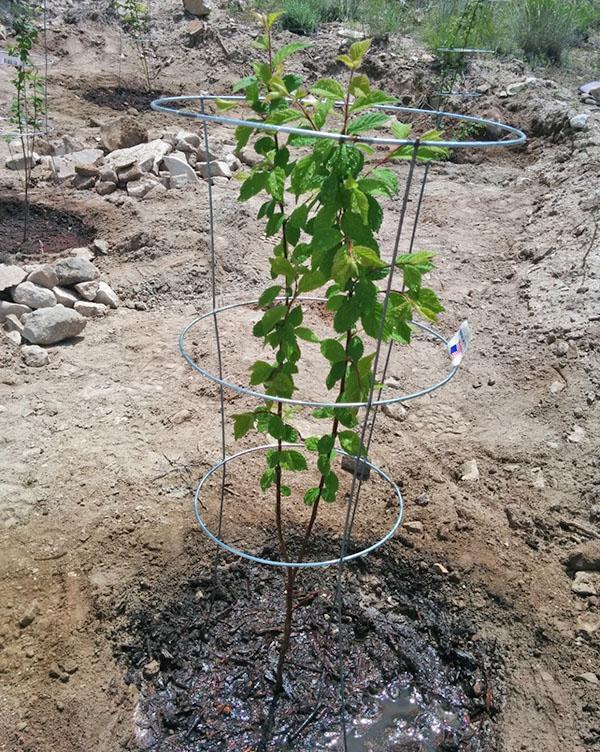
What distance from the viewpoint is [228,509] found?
3.26 metres

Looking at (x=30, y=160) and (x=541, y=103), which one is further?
(x=541, y=103)

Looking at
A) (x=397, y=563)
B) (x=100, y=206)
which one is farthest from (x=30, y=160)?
(x=397, y=563)

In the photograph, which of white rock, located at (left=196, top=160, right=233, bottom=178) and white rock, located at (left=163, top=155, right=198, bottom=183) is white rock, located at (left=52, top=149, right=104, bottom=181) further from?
white rock, located at (left=196, top=160, right=233, bottom=178)

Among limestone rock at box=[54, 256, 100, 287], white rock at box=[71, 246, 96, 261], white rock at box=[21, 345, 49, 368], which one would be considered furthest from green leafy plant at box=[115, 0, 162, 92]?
white rock at box=[21, 345, 49, 368]

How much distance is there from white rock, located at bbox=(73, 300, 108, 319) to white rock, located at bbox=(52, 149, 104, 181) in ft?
9.22

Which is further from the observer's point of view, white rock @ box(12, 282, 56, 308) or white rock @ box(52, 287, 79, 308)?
white rock @ box(52, 287, 79, 308)

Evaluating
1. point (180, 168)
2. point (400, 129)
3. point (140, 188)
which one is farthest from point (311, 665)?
point (180, 168)

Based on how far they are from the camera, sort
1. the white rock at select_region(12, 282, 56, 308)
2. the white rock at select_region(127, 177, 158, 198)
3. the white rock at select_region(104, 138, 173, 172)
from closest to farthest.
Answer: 1. the white rock at select_region(12, 282, 56, 308)
2. the white rock at select_region(127, 177, 158, 198)
3. the white rock at select_region(104, 138, 173, 172)

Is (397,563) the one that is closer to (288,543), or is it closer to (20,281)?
(288,543)

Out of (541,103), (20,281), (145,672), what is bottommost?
(145,672)

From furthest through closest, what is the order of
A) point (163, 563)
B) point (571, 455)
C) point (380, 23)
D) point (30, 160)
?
point (380, 23)
point (30, 160)
point (571, 455)
point (163, 563)

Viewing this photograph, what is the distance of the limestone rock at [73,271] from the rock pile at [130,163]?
178 cm

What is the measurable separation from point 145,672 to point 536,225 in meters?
5.14

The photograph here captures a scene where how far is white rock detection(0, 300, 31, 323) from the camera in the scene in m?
4.55
